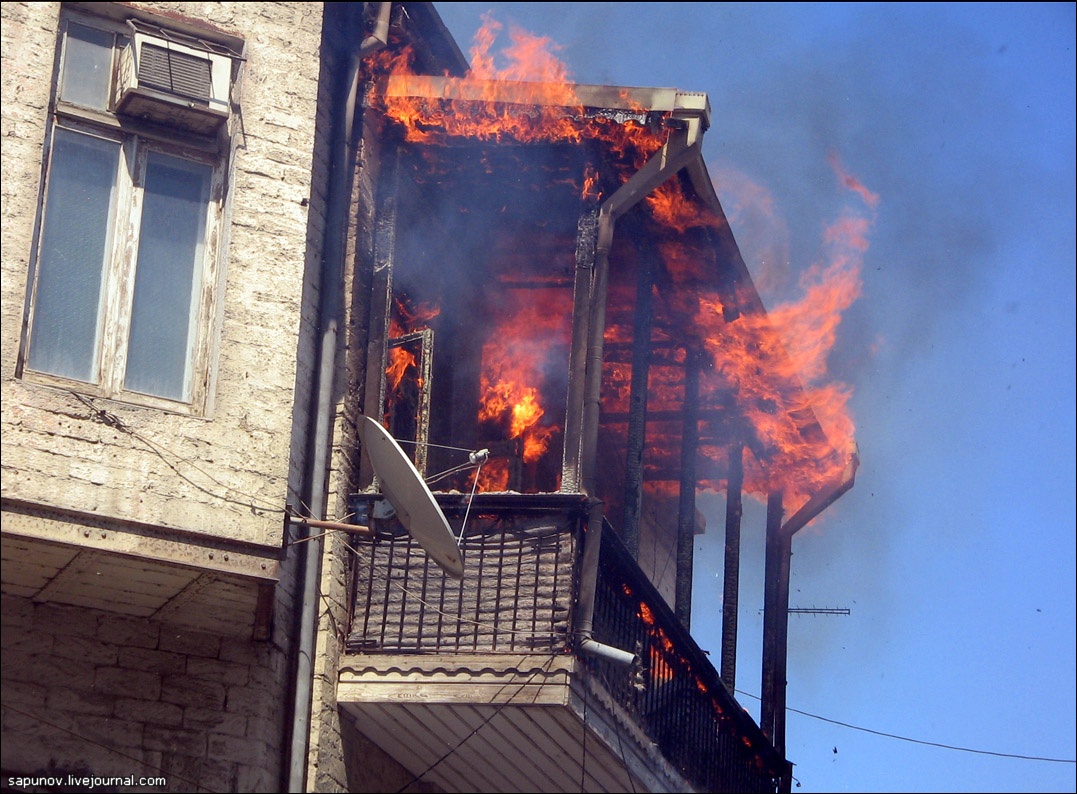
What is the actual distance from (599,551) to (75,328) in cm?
372

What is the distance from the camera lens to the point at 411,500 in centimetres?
1008

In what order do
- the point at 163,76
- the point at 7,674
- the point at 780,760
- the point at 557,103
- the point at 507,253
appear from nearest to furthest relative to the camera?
the point at 7,674 → the point at 163,76 → the point at 557,103 → the point at 507,253 → the point at 780,760

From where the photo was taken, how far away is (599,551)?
1090 centimetres

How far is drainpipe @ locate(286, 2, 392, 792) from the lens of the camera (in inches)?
412

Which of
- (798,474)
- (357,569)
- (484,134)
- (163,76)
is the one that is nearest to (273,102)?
(163,76)

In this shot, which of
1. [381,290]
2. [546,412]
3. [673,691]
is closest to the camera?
[381,290]

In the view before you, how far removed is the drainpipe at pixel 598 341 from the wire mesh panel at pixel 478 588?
0.39 feet

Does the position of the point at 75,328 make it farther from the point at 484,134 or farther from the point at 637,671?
the point at 637,671

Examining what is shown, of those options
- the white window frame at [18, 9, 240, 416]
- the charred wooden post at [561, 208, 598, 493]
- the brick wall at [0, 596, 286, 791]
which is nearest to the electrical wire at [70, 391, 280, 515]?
the white window frame at [18, 9, 240, 416]

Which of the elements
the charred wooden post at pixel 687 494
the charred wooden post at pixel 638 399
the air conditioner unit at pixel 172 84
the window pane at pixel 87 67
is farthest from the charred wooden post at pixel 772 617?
the window pane at pixel 87 67

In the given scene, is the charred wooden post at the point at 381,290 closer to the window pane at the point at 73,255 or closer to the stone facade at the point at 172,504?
the stone facade at the point at 172,504

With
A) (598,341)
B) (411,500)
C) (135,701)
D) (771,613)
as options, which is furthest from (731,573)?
(135,701)

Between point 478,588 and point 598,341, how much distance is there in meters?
1.93

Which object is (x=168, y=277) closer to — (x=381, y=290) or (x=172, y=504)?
(x=172, y=504)
